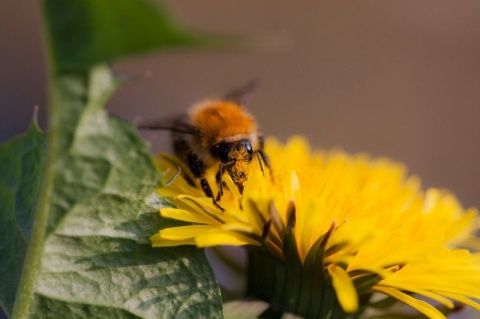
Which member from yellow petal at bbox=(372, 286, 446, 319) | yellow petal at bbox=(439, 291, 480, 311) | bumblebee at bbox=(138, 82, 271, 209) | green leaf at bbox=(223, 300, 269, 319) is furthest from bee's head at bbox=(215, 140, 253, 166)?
yellow petal at bbox=(439, 291, 480, 311)

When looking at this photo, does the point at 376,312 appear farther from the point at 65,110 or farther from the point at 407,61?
the point at 407,61

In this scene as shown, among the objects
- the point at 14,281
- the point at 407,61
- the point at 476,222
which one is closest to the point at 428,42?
the point at 407,61

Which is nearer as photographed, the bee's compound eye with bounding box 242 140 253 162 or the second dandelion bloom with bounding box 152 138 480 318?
the second dandelion bloom with bounding box 152 138 480 318

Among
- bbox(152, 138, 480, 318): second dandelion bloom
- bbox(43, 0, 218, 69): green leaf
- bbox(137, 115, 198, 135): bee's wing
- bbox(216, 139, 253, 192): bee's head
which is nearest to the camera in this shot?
bbox(43, 0, 218, 69): green leaf

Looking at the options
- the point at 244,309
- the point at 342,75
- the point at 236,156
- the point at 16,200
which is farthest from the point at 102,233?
the point at 342,75

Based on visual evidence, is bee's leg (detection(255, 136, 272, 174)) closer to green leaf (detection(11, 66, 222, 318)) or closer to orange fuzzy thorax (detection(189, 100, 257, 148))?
orange fuzzy thorax (detection(189, 100, 257, 148))

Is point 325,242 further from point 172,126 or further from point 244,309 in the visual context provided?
point 172,126

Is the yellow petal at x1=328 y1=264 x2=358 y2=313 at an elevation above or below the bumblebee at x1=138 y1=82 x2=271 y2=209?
below

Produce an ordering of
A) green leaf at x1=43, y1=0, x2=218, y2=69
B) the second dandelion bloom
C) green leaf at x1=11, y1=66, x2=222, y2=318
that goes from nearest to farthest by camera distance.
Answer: green leaf at x1=43, y1=0, x2=218, y2=69 < green leaf at x1=11, y1=66, x2=222, y2=318 < the second dandelion bloom
